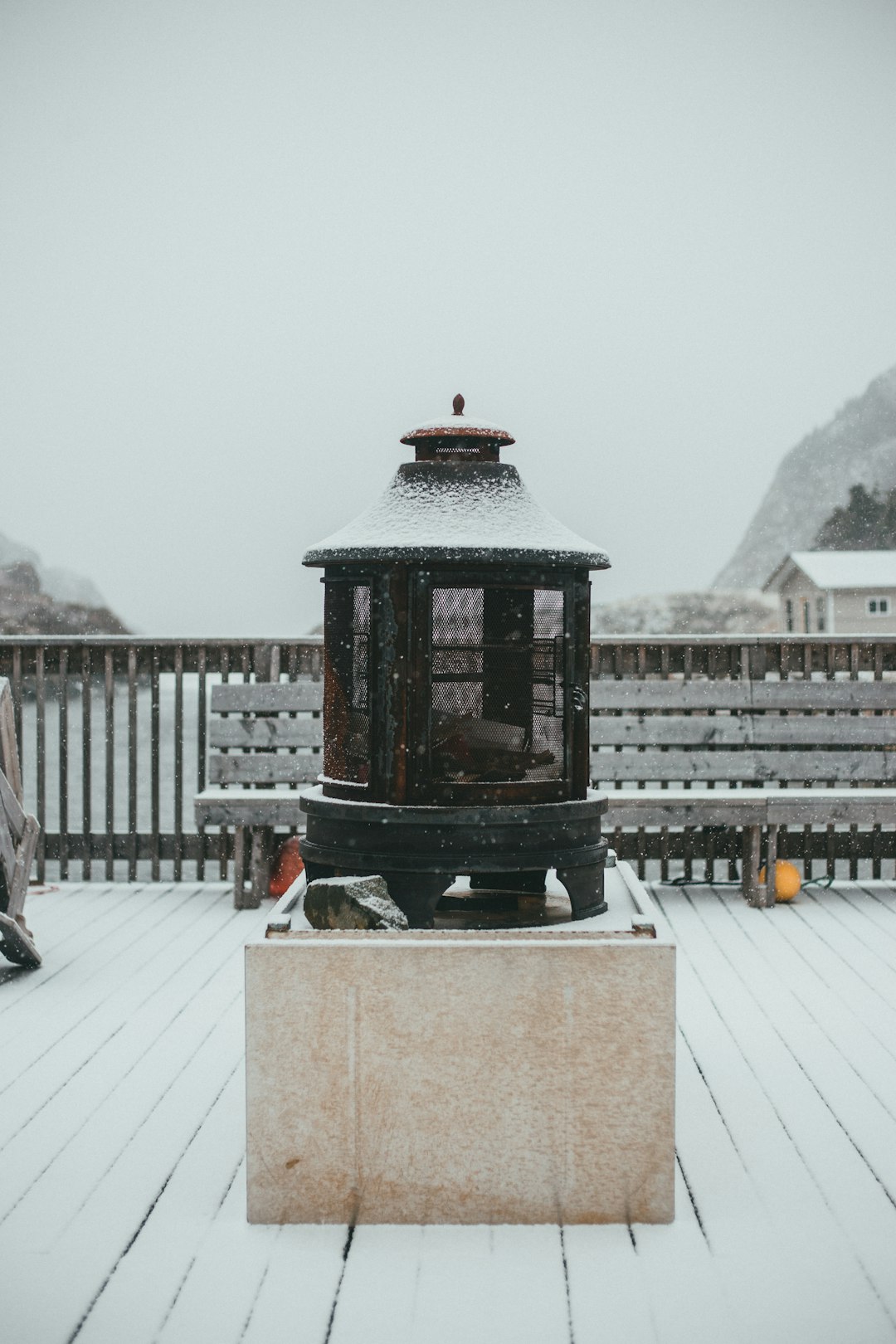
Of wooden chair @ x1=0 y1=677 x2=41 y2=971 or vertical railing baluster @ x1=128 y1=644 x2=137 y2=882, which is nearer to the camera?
wooden chair @ x1=0 y1=677 x2=41 y2=971

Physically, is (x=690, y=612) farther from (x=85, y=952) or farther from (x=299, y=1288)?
(x=299, y=1288)

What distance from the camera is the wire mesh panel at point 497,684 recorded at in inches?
121

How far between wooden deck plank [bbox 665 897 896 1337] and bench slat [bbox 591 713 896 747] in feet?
6.52

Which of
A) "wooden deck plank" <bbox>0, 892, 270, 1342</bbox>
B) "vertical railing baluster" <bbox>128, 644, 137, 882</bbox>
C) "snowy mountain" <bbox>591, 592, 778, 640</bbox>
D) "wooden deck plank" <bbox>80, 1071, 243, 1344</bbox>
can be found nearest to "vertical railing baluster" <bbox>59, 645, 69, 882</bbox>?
"vertical railing baluster" <bbox>128, 644, 137, 882</bbox>

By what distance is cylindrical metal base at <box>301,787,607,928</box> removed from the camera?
118 inches

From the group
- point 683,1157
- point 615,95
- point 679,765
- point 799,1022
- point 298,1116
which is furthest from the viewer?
point 615,95

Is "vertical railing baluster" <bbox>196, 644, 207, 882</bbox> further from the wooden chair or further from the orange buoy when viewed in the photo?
the wooden chair

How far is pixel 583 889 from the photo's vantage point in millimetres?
3148

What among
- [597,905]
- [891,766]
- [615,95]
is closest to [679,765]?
[891,766]

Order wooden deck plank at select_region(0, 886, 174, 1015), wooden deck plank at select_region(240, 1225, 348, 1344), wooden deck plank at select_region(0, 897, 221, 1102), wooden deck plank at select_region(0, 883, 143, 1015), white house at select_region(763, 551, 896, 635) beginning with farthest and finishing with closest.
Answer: white house at select_region(763, 551, 896, 635) < wooden deck plank at select_region(0, 883, 143, 1015) < wooden deck plank at select_region(0, 886, 174, 1015) < wooden deck plank at select_region(0, 897, 221, 1102) < wooden deck plank at select_region(240, 1225, 348, 1344)

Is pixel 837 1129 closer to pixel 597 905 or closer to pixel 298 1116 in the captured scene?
pixel 597 905

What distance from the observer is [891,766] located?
242 inches

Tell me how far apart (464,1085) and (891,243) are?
4869 centimetres

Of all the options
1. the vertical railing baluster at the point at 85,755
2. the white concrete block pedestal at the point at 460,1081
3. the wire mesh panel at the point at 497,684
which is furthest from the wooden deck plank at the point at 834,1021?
the vertical railing baluster at the point at 85,755
